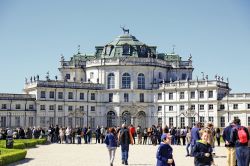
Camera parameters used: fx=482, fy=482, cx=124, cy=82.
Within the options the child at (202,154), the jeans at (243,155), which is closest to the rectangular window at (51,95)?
the jeans at (243,155)

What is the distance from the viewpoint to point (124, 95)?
9062cm

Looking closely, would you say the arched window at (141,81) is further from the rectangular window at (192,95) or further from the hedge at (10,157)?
the hedge at (10,157)

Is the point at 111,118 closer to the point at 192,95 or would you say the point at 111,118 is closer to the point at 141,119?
the point at 141,119

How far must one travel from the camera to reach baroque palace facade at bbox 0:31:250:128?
3187 inches

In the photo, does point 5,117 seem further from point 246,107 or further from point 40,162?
point 40,162

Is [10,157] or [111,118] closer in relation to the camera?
[10,157]

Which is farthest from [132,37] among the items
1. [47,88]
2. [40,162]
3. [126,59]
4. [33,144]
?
[40,162]

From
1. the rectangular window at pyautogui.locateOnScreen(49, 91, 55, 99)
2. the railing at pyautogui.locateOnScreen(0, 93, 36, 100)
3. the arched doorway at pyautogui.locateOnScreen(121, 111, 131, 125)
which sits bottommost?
the arched doorway at pyautogui.locateOnScreen(121, 111, 131, 125)

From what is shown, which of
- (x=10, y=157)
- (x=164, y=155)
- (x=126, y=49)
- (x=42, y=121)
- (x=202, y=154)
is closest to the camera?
(x=202, y=154)

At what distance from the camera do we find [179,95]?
87062 mm

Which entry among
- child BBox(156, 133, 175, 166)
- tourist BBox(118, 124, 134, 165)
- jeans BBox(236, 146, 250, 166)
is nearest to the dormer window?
tourist BBox(118, 124, 134, 165)

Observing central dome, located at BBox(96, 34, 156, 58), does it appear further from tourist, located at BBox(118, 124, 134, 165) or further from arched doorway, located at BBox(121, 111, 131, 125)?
tourist, located at BBox(118, 124, 134, 165)

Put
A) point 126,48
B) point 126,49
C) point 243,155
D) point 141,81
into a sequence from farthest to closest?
point 126,48
point 126,49
point 141,81
point 243,155

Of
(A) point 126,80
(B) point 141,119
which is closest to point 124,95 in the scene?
(A) point 126,80
